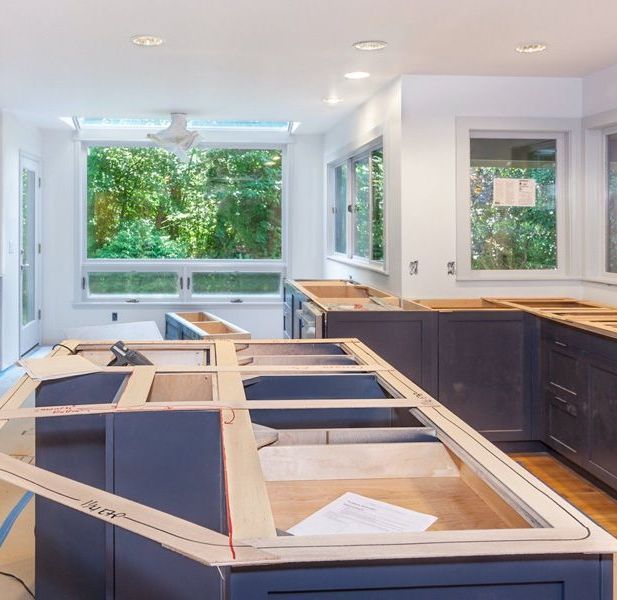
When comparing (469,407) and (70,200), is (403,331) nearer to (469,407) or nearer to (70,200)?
(469,407)

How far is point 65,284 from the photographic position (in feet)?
29.9

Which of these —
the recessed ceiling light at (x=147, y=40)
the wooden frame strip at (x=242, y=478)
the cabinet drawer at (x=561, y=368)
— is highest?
the recessed ceiling light at (x=147, y=40)

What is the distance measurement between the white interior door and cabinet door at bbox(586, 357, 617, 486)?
18.7 ft

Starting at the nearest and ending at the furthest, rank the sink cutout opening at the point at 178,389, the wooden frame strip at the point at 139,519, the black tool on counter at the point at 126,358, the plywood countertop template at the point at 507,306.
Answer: the wooden frame strip at the point at 139,519, the sink cutout opening at the point at 178,389, the black tool on counter at the point at 126,358, the plywood countertop template at the point at 507,306

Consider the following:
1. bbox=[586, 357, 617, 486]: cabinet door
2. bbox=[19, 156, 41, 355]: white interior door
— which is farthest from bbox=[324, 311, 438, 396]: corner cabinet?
bbox=[19, 156, 41, 355]: white interior door

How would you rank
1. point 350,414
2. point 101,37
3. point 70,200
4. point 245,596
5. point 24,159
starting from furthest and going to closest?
point 70,200, point 24,159, point 101,37, point 350,414, point 245,596

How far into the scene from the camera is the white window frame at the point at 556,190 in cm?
544

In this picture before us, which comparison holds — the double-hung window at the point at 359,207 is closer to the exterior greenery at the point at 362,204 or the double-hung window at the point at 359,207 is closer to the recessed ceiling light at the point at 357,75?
the exterior greenery at the point at 362,204

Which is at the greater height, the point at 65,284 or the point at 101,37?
the point at 101,37

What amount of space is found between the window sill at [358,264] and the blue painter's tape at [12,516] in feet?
9.69

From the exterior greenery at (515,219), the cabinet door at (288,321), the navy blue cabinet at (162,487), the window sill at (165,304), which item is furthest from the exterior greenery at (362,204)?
the navy blue cabinet at (162,487)

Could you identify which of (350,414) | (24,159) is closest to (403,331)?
(350,414)

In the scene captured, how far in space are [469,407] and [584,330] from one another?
948mm

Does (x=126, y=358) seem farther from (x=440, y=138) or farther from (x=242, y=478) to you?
(x=440, y=138)
